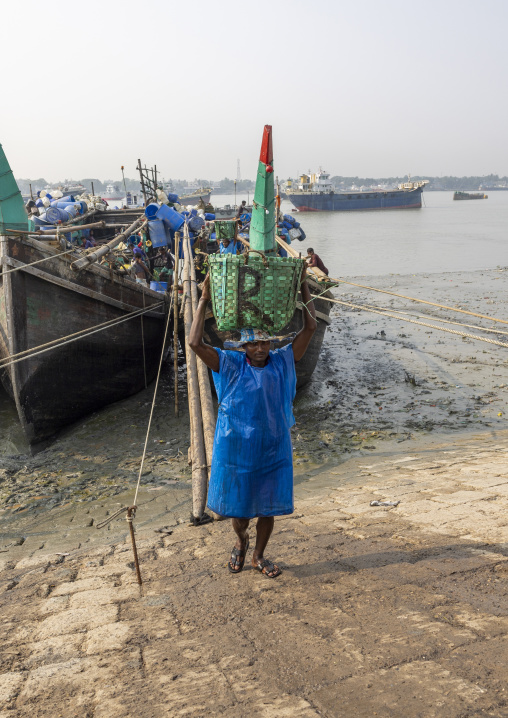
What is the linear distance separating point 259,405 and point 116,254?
8.01 meters

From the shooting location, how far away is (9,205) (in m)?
6.91

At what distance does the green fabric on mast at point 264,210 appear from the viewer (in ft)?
18.3

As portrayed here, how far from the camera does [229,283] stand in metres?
2.97

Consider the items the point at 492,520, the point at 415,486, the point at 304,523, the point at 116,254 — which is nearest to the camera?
the point at 492,520

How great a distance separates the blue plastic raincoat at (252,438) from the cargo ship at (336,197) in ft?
227

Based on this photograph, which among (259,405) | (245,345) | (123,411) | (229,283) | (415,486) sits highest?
(229,283)

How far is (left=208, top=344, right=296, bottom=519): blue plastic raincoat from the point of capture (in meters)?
2.74

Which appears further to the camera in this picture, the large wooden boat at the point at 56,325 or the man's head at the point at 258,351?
the large wooden boat at the point at 56,325

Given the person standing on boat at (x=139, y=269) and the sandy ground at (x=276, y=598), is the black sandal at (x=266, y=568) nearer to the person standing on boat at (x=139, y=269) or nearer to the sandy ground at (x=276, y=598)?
the sandy ground at (x=276, y=598)

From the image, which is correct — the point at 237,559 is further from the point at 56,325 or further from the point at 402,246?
the point at 402,246

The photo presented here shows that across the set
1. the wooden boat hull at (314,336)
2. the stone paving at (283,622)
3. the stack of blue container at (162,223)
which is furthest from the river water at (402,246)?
the stone paving at (283,622)

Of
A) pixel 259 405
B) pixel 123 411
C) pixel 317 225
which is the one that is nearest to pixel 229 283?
pixel 259 405

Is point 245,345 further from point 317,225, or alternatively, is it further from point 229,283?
point 317,225

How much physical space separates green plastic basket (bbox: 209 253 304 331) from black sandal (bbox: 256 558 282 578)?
1.29 metres
